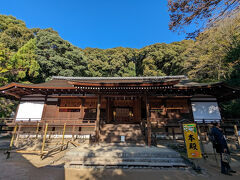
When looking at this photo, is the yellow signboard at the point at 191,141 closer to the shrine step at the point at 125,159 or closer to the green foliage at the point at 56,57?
the shrine step at the point at 125,159

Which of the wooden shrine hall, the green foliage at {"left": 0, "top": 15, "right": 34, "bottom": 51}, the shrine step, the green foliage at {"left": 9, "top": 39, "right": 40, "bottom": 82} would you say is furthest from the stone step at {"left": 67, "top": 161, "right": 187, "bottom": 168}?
the green foliage at {"left": 0, "top": 15, "right": 34, "bottom": 51}

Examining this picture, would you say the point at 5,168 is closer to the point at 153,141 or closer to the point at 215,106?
the point at 153,141

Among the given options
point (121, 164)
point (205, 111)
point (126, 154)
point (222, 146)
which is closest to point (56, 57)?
point (126, 154)

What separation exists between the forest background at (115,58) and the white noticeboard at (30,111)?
3.45m

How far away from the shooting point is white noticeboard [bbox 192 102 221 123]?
934 cm

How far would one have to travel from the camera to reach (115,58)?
26.8m

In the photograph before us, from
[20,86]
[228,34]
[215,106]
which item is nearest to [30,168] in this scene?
[20,86]

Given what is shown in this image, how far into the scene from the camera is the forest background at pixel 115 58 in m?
11.1

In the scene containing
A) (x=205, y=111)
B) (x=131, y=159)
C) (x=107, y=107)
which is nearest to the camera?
(x=131, y=159)

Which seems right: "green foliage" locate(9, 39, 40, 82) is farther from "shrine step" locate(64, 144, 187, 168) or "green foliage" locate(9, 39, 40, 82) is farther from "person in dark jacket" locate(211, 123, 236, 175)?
"person in dark jacket" locate(211, 123, 236, 175)

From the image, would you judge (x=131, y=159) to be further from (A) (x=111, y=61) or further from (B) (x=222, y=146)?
(A) (x=111, y=61)

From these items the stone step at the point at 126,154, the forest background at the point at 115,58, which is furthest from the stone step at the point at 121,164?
the forest background at the point at 115,58

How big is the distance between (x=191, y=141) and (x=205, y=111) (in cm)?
671

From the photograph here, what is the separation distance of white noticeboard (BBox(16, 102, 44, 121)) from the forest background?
3446mm
